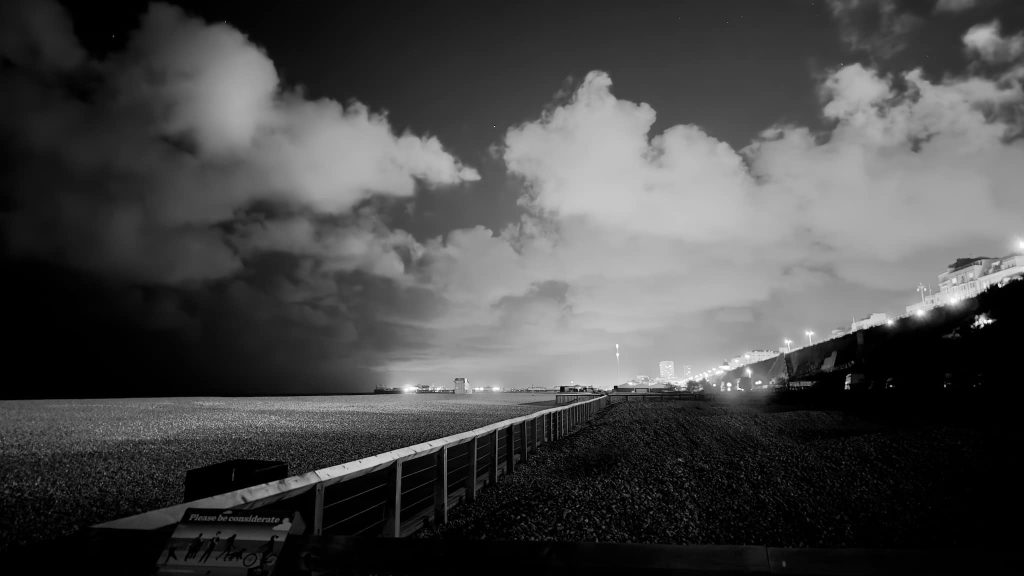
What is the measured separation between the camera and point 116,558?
6.50 ft

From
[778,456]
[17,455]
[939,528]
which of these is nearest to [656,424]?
[778,456]

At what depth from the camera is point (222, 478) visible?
3666 mm

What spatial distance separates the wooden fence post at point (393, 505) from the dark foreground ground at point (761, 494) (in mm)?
968

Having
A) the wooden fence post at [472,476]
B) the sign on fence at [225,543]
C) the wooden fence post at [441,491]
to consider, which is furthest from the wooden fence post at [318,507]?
the wooden fence post at [472,476]

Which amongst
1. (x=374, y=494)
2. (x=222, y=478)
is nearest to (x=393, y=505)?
(x=222, y=478)

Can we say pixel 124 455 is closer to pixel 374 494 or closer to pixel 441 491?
pixel 374 494

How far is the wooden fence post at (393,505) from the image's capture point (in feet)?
18.5

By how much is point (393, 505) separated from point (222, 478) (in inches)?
98.4

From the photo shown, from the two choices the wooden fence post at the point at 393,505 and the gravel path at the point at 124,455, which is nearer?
the wooden fence post at the point at 393,505

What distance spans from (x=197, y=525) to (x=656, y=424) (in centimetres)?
2180

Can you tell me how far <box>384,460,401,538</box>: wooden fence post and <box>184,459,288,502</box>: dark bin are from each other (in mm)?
2106

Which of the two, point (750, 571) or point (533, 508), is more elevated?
→ point (750, 571)

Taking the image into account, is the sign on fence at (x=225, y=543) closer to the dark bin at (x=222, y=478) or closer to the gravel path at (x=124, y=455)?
the dark bin at (x=222, y=478)

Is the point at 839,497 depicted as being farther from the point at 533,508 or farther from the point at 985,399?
the point at 985,399
